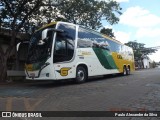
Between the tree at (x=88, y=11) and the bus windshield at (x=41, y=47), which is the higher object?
the tree at (x=88, y=11)

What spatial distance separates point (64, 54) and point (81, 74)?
75.0 inches

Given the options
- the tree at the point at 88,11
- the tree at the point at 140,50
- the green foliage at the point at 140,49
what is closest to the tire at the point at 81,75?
the tree at the point at 88,11

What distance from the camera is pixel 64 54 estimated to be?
47.6 ft

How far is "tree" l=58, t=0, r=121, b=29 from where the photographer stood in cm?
2292

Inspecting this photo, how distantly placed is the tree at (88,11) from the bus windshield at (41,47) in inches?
307

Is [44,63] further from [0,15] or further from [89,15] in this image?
[89,15]

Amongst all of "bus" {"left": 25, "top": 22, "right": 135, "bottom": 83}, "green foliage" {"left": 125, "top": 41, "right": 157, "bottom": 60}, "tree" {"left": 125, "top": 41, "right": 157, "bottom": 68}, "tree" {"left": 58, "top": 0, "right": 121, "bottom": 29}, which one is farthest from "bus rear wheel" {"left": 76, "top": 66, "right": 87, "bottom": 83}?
"green foliage" {"left": 125, "top": 41, "right": 157, "bottom": 60}

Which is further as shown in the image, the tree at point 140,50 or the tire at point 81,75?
the tree at point 140,50

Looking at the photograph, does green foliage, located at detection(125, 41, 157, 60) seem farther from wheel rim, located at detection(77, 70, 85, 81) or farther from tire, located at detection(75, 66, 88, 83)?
wheel rim, located at detection(77, 70, 85, 81)

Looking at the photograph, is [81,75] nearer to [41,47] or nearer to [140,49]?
[41,47]

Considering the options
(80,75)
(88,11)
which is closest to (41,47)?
(80,75)

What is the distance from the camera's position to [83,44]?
16281mm

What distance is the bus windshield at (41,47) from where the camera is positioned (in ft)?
45.9

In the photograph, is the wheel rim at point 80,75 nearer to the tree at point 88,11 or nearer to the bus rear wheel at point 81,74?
the bus rear wheel at point 81,74
